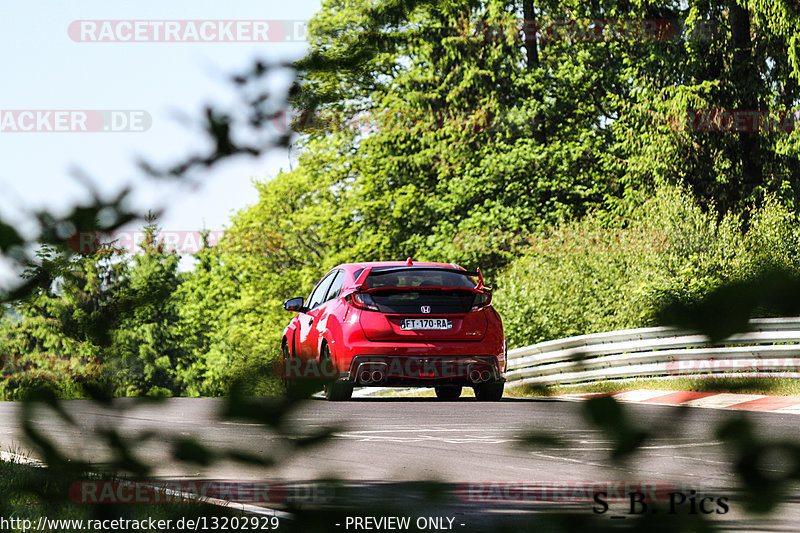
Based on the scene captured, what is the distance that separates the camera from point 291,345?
1.62 meters

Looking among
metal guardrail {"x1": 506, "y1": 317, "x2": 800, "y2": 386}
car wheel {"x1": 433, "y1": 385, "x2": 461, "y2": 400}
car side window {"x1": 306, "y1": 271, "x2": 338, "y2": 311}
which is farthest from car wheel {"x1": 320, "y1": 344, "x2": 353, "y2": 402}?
car wheel {"x1": 433, "y1": 385, "x2": 461, "y2": 400}

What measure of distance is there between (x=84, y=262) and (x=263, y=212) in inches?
1460

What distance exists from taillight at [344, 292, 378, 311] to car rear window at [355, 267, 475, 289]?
0.43 feet

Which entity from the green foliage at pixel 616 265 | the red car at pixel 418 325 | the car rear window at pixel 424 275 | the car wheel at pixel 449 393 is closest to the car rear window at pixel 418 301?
the red car at pixel 418 325

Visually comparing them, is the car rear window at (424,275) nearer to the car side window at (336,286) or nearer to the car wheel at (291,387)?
the car side window at (336,286)

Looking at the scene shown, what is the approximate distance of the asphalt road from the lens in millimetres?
1289

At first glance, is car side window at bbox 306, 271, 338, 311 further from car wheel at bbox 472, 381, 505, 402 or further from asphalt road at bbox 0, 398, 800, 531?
asphalt road at bbox 0, 398, 800, 531

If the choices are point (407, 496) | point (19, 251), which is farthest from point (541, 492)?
point (19, 251)

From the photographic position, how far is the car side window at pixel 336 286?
12212 mm

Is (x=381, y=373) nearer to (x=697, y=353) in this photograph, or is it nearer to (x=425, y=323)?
(x=425, y=323)

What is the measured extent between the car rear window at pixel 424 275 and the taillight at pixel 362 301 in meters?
0.13

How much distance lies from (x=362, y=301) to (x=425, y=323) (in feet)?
2.41

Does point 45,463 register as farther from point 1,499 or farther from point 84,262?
point 84,262

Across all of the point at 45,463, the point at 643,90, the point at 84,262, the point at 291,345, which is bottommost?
the point at 45,463
